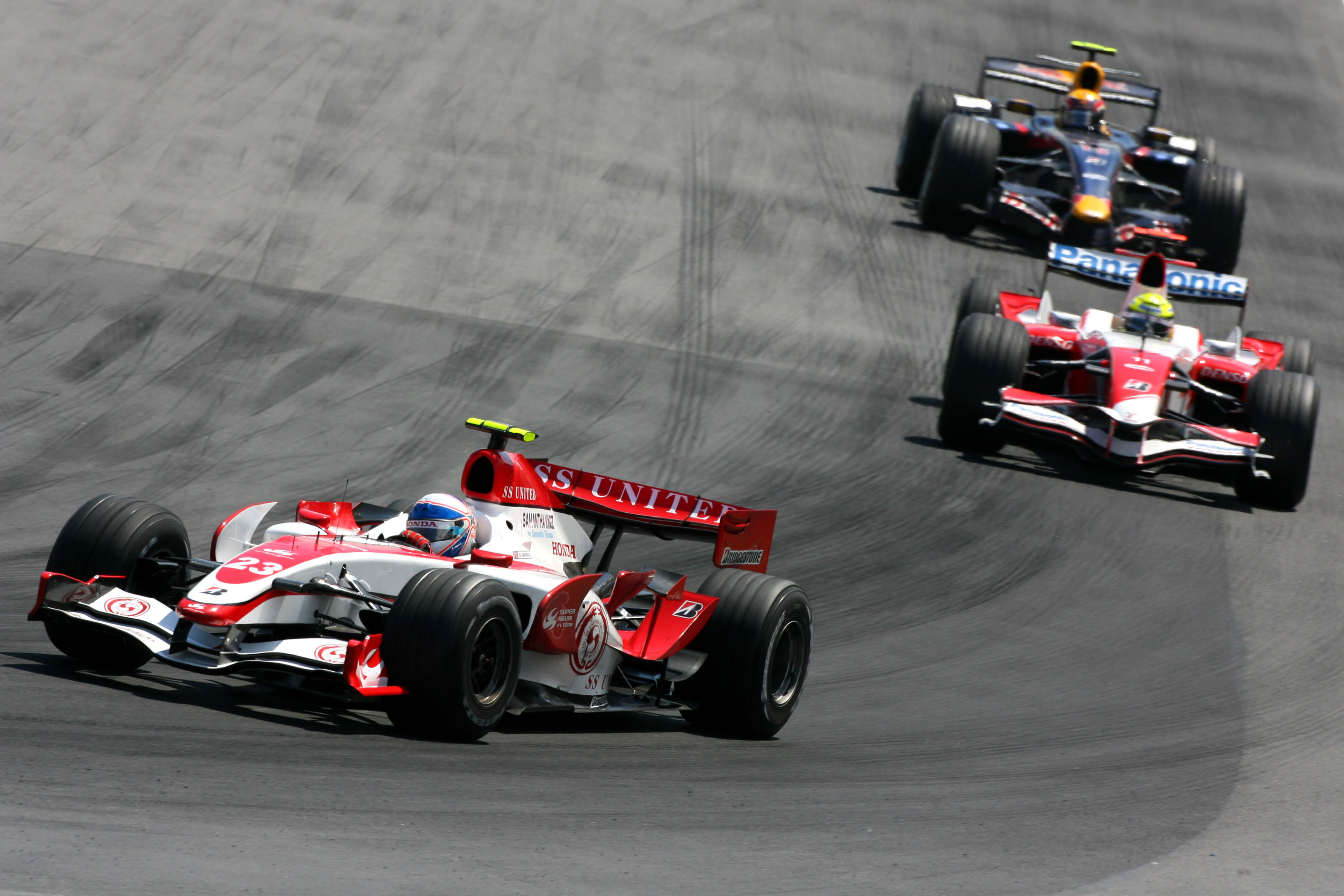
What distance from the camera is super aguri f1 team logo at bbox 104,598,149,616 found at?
6750 mm

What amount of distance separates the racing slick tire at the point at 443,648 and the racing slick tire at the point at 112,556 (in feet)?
4.18

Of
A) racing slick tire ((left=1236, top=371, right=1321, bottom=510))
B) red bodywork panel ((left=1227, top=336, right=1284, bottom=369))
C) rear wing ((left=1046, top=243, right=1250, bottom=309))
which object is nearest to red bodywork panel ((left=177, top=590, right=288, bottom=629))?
racing slick tire ((left=1236, top=371, right=1321, bottom=510))

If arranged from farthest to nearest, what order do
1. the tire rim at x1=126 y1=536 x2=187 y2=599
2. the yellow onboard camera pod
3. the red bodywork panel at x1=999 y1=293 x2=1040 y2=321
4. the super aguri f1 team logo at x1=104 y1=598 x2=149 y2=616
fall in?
the red bodywork panel at x1=999 y1=293 x2=1040 y2=321 < the yellow onboard camera pod < the tire rim at x1=126 y1=536 x2=187 y2=599 < the super aguri f1 team logo at x1=104 y1=598 x2=149 y2=616

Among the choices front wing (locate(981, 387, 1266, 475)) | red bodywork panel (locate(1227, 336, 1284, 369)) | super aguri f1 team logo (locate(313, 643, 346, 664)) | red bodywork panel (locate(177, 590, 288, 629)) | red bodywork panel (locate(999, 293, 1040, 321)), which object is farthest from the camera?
red bodywork panel (locate(999, 293, 1040, 321))

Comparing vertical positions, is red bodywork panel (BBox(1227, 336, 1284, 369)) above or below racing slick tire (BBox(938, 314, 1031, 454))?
above

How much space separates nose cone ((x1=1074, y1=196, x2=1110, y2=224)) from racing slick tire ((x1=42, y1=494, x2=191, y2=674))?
15.9 meters

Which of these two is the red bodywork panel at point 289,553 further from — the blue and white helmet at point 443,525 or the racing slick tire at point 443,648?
the racing slick tire at point 443,648

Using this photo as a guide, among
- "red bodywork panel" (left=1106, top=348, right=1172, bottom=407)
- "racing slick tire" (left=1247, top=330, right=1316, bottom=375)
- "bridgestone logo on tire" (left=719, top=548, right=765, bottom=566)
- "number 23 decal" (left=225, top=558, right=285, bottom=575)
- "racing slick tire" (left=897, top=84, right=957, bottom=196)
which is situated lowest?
"bridgestone logo on tire" (left=719, top=548, right=765, bottom=566)

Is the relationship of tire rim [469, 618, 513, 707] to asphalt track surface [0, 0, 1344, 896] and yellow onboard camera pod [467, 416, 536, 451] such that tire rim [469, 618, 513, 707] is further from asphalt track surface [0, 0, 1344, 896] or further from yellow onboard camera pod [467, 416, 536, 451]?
yellow onboard camera pod [467, 416, 536, 451]

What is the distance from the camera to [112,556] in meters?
7.18

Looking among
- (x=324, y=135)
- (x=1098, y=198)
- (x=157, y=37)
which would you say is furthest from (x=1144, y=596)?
(x=157, y=37)

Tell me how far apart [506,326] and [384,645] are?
37.5 feet

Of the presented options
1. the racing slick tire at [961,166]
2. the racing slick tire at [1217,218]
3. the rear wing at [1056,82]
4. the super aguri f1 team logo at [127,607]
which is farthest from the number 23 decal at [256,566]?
the racing slick tire at [1217,218]

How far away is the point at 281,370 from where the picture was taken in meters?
15.4
